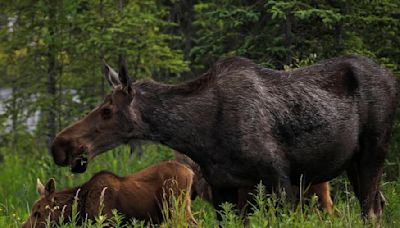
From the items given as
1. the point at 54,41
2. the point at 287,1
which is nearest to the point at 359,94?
the point at 287,1

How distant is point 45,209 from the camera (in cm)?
964

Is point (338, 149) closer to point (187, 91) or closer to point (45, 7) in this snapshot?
point (187, 91)

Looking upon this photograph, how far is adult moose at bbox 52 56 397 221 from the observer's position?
28.9 ft

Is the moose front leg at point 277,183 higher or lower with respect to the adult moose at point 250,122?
lower

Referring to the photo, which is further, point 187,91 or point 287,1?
point 287,1

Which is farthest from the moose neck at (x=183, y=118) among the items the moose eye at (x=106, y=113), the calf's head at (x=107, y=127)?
the moose eye at (x=106, y=113)

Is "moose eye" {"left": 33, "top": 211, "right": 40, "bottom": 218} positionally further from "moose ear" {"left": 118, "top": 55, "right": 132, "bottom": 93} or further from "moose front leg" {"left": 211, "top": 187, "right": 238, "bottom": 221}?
"moose front leg" {"left": 211, "top": 187, "right": 238, "bottom": 221}

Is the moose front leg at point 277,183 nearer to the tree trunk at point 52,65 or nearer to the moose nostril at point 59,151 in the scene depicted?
the moose nostril at point 59,151

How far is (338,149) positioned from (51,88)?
763 cm

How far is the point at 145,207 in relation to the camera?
991 cm

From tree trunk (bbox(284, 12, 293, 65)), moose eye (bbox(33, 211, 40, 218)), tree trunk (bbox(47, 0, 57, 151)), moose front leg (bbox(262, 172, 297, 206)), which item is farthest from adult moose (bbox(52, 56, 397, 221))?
tree trunk (bbox(47, 0, 57, 151))

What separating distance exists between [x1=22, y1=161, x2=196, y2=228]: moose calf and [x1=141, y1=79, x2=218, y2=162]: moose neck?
62 centimetres

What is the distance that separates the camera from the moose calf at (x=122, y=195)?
31.7 ft

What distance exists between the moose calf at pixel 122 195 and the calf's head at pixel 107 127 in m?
0.69
